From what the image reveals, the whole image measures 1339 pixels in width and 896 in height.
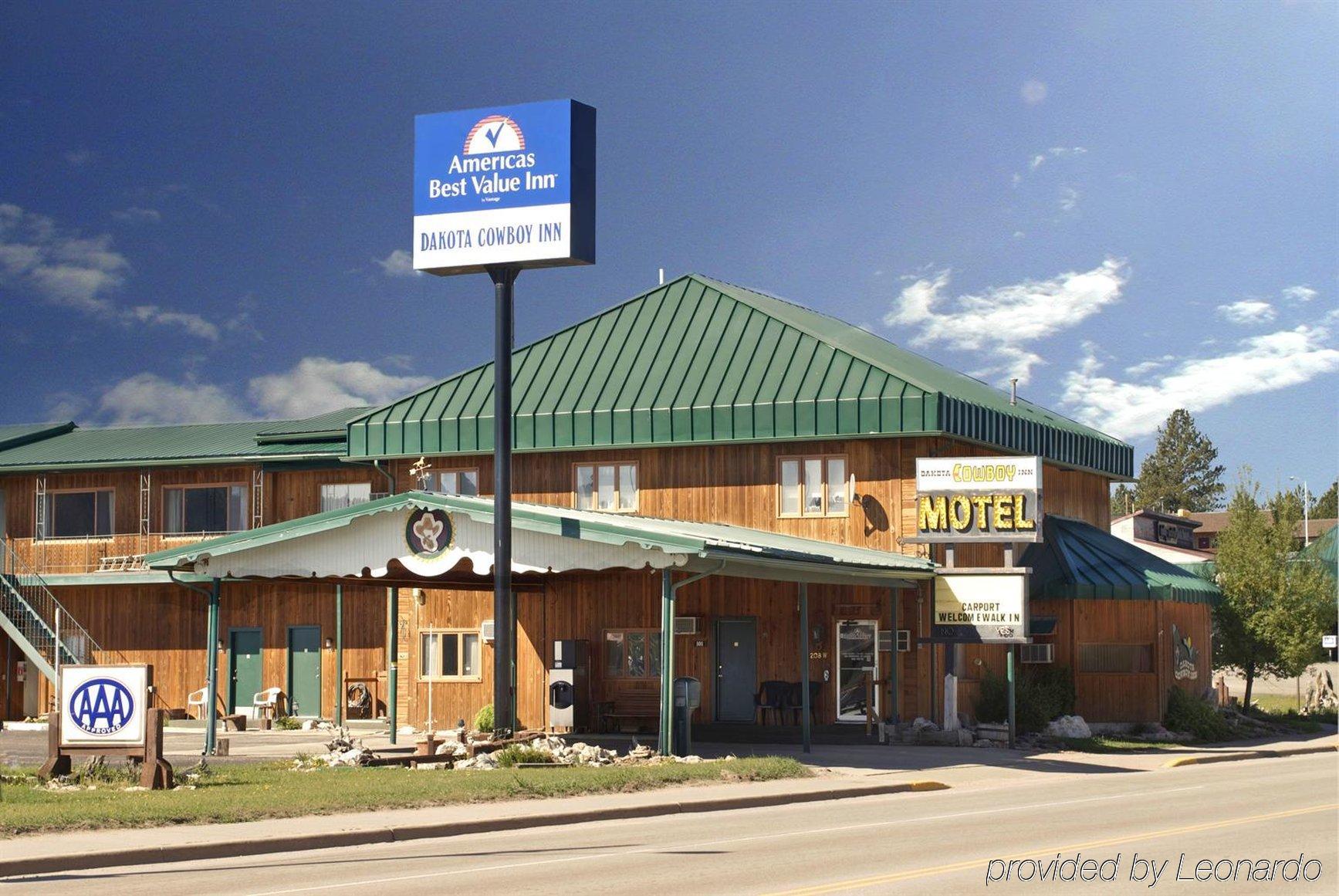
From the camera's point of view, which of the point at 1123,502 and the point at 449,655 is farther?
the point at 1123,502

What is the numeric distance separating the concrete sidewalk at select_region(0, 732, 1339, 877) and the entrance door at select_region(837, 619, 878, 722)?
3.15 meters

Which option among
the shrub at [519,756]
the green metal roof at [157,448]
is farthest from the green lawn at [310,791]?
the green metal roof at [157,448]

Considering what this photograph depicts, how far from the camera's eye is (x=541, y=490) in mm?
39688

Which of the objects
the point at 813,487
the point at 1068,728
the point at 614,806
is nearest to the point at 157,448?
the point at 813,487

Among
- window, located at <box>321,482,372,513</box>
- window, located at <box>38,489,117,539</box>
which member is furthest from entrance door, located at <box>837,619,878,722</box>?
window, located at <box>38,489,117,539</box>

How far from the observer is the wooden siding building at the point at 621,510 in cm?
3572

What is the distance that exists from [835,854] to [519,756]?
1112 cm

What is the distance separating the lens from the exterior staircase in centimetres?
4451

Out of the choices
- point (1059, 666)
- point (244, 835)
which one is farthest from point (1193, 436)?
point (244, 835)

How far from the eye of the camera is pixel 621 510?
38.7m

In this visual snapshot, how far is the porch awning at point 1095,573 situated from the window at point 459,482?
13318 millimetres

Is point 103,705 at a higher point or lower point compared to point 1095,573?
lower

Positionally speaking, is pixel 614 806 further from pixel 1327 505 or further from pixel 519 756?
pixel 1327 505

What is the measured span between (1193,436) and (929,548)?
9865 centimetres
